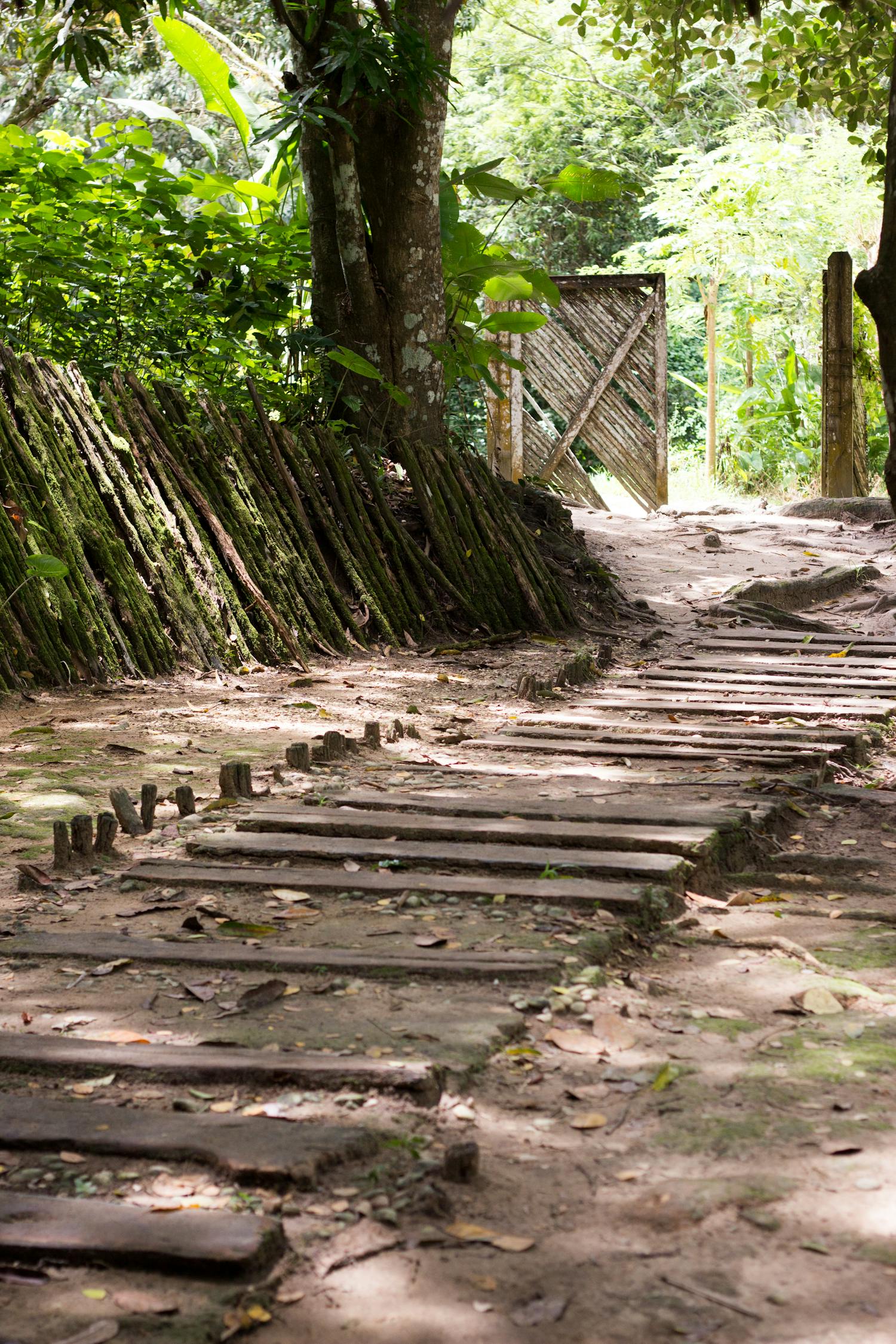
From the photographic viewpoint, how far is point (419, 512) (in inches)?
263

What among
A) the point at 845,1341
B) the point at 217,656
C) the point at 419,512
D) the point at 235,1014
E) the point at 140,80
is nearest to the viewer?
the point at 845,1341

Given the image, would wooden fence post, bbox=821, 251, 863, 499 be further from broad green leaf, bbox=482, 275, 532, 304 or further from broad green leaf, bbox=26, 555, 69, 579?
broad green leaf, bbox=26, 555, 69, 579

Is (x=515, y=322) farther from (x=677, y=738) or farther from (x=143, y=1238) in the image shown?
(x=143, y=1238)

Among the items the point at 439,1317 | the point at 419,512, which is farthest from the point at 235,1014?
the point at 419,512

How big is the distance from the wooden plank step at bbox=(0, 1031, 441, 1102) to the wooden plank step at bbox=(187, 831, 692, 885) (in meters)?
0.91

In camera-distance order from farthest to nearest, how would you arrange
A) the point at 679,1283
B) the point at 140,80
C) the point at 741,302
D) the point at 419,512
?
the point at 140,80
the point at 741,302
the point at 419,512
the point at 679,1283

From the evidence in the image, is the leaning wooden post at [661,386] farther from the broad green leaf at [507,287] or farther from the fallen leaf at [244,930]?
the fallen leaf at [244,930]

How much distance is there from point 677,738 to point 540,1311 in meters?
Result: 3.01

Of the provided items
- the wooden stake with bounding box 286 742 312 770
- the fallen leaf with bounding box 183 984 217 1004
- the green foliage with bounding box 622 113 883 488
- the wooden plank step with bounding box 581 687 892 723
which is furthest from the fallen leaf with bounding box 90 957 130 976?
the green foliage with bounding box 622 113 883 488

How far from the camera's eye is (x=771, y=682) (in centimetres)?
541

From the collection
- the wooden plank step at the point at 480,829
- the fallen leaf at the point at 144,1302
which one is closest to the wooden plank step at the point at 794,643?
the wooden plank step at the point at 480,829

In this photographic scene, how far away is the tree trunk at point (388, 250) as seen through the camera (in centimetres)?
689

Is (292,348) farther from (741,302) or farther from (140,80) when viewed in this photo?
(140,80)

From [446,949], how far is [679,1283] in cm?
103
